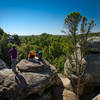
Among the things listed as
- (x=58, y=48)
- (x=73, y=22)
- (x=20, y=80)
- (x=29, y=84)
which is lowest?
(x=29, y=84)

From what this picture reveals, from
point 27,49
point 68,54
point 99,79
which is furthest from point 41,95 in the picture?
point 27,49

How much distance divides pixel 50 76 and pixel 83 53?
3689 mm

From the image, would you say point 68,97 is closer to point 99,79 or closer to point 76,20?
point 99,79

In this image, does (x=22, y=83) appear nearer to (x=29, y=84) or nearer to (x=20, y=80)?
(x=20, y=80)

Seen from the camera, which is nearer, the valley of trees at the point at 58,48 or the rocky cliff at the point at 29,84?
the rocky cliff at the point at 29,84

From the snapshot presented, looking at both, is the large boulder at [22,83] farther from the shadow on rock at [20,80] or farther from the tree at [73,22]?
the tree at [73,22]

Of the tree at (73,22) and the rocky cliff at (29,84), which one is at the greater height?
the tree at (73,22)

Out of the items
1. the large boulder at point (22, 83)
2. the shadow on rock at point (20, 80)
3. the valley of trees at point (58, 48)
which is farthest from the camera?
the valley of trees at point (58, 48)

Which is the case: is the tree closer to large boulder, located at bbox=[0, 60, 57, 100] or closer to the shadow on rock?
large boulder, located at bbox=[0, 60, 57, 100]

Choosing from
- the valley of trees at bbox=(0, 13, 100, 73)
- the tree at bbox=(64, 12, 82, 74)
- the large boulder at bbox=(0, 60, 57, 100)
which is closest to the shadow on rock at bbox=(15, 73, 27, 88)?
the large boulder at bbox=(0, 60, 57, 100)

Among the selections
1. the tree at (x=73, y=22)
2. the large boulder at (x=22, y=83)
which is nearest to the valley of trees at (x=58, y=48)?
the tree at (x=73, y=22)

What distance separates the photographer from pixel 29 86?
792 cm

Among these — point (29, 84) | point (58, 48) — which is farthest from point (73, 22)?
point (58, 48)

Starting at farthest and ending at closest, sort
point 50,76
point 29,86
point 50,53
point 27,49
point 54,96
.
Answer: point 27,49
point 50,53
point 54,96
point 50,76
point 29,86
